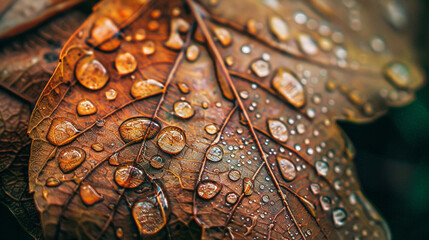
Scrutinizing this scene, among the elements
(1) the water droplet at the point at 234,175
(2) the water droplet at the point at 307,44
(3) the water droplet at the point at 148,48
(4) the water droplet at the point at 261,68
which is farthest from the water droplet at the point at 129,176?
(2) the water droplet at the point at 307,44

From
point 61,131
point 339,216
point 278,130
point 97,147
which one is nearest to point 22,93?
point 61,131

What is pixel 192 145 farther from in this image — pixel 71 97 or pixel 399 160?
pixel 399 160

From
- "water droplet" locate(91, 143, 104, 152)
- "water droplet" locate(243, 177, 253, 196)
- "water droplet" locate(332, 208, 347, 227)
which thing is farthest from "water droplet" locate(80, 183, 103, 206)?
"water droplet" locate(332, 208, 347, 227)

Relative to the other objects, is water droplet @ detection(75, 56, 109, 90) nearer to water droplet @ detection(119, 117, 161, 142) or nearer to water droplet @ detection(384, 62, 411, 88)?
water droplet @ detection(119, 117, 161, 142)

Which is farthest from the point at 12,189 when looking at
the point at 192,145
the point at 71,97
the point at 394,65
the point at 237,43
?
the point at 394,65

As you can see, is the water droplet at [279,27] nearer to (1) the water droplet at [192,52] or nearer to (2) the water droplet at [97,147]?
(1) the water droplet at [192,52]

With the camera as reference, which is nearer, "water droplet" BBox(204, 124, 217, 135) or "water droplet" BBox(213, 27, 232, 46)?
"water droplet" BBox(204, 124, 217, 135)

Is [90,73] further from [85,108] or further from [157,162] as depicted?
[157,162]
